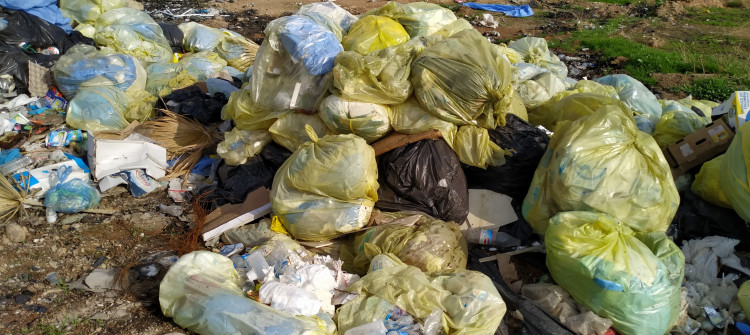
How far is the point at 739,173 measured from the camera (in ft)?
9.93

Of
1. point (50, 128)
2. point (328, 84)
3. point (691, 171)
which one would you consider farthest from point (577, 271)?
point (50, 128)

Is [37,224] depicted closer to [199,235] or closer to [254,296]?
[199,235]

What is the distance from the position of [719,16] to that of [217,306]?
9.69 metres

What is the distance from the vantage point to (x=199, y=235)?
3.39 metres

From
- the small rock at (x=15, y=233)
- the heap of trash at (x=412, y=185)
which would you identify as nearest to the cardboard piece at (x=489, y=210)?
the heap of trash at (x=412, y=185)

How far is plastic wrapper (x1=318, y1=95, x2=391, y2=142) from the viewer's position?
3334 mm

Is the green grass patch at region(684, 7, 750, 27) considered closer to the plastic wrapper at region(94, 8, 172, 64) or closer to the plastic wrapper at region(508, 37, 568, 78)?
the plastic wrapper at region(508, 37, 568, 78)

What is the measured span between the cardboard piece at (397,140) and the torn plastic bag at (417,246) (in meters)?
0.50

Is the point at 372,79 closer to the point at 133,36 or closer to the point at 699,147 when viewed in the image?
the point at 699,147

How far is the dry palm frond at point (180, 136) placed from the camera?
421 cm

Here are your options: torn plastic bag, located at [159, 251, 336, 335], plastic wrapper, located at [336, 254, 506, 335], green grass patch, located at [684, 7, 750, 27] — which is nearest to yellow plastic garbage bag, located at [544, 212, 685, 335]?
plastic wrapper, located at [336, 254, 506, 335]

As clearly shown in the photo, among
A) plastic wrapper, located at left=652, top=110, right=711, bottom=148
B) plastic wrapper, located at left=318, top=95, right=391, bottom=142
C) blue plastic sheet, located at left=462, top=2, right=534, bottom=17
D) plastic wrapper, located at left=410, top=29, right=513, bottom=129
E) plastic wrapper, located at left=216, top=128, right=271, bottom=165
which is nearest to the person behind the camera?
plastic wrapper, located at left=410, top=29, right=513, bottom=129

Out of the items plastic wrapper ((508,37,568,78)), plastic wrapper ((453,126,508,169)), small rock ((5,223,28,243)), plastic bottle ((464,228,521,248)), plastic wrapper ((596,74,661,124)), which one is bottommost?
small rock ((5,223,28,243))

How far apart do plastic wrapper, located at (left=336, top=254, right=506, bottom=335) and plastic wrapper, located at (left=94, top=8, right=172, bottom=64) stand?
154 inches
